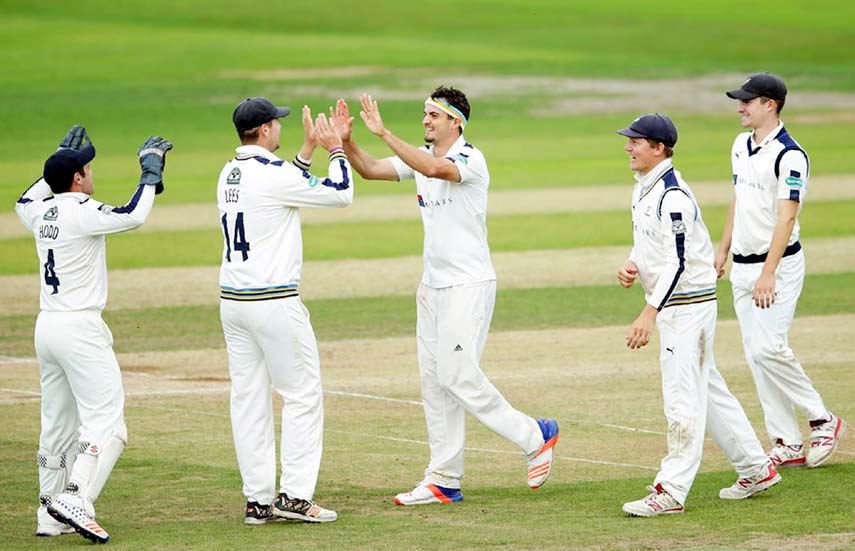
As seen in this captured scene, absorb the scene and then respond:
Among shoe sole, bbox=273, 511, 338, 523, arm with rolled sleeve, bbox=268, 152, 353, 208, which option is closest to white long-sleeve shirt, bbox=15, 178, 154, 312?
arm with rolled sleeve, bbox=268, 152, 353, 208

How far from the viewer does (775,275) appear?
9.08 m

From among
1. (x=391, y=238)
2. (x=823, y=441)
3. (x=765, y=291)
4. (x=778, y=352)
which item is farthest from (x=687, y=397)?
(x=391, y=238)

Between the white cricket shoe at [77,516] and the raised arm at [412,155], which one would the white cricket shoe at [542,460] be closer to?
the raised arm at [412,155]

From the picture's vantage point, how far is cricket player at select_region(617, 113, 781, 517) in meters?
7.79

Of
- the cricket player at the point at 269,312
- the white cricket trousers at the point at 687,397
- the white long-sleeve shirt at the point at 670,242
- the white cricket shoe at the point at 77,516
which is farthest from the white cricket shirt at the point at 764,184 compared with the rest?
the white cricket shoe at the point at 77,516

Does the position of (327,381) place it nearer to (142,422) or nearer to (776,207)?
(142,422)

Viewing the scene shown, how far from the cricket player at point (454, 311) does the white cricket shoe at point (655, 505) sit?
2.32 ft

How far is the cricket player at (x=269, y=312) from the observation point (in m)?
7.80

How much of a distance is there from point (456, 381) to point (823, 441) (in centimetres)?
245

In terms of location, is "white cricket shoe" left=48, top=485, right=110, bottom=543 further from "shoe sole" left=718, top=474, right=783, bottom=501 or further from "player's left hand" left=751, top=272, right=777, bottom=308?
"player's left hand" left=751, top=272, right=777, bottom=308

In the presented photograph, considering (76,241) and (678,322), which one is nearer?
(76,241)

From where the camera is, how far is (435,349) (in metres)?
8.42

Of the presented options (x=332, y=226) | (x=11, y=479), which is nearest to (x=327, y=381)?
(x=11, y=479)

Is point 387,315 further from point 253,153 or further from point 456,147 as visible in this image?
point 253,153
